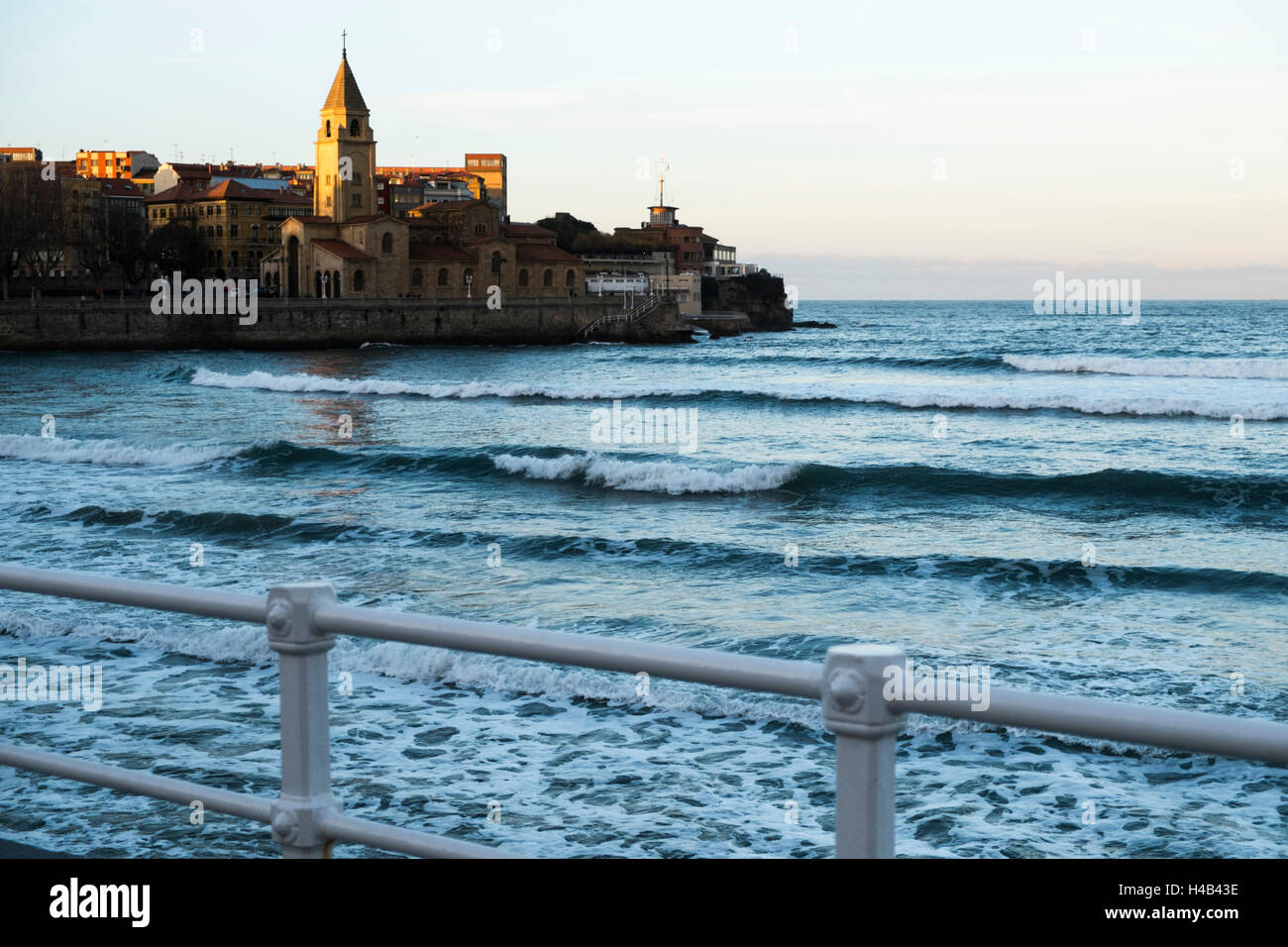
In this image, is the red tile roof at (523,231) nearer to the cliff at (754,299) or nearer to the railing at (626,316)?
the railing at (626,316)

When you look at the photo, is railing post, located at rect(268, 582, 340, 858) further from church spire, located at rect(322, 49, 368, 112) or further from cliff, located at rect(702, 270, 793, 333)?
cliff, located at rect(702, 270, 793, 333)

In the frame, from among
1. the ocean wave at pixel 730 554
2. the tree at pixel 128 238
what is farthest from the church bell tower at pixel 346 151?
the ocean wave at pixel 730 554

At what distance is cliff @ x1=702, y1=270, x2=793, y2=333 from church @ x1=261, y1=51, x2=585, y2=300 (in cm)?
2151

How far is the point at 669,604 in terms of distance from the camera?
10820 millimetres

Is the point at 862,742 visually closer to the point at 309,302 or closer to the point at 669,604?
the point at 669,604

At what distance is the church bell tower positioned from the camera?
86.9 m

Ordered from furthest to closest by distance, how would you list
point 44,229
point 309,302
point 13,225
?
point 44,229 → point 13,225 → point 309,302

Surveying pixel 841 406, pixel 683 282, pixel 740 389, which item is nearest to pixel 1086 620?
pixel 841 406

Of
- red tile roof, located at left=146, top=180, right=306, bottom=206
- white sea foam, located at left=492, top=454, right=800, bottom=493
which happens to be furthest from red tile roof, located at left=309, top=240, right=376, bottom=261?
white sea foam, located at left=492, top=454, right=800, bottom=493

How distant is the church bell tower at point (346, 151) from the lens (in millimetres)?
86875

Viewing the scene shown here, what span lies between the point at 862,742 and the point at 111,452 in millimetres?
22539

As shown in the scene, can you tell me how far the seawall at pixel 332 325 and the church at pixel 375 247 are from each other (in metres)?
4.49

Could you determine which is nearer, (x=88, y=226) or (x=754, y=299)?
(x=88, y=226)

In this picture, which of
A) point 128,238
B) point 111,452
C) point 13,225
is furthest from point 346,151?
point 111,452
